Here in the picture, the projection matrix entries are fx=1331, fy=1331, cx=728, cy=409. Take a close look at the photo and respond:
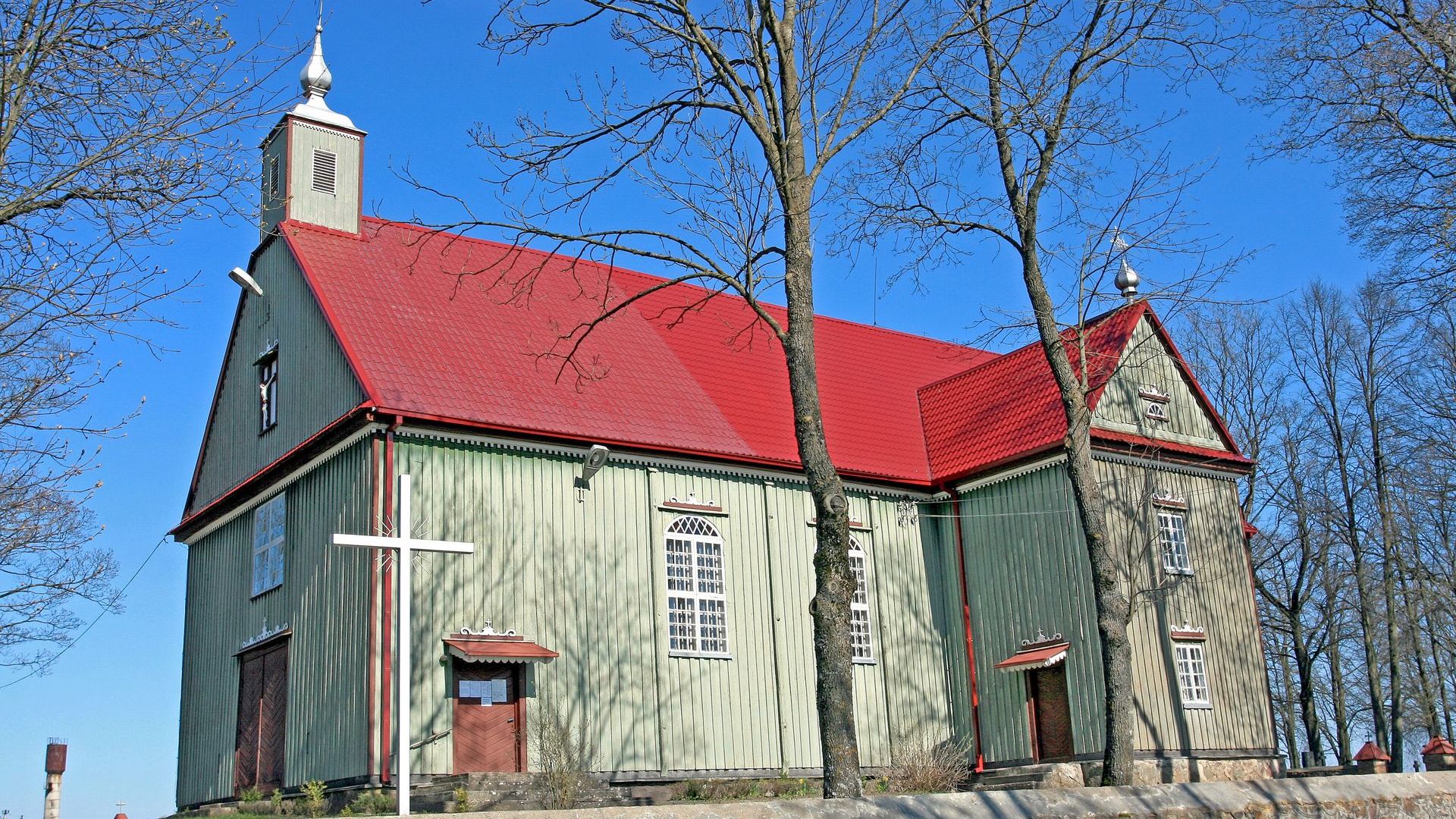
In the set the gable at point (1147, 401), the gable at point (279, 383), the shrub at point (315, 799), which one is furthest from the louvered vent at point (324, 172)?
the gable at point (1147, 401)

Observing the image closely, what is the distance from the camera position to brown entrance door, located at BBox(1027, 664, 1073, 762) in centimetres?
2102

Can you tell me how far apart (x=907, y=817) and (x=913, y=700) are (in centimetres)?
1436

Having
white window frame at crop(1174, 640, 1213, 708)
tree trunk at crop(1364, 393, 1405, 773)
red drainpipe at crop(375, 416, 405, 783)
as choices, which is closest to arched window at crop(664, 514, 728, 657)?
red drainpipe at crop(375, 416, 405, 783)

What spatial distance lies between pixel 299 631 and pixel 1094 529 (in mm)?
10938

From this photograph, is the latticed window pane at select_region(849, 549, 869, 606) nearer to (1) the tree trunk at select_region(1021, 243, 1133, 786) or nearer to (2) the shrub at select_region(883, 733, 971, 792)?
(2) the shrub at select_region(883, 733, 971, 792)

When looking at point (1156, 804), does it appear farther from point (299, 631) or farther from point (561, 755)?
point (299, 631)

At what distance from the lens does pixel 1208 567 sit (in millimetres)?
22562

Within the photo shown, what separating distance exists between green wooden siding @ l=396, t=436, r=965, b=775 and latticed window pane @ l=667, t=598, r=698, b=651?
7.4 inches

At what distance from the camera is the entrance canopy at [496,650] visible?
56.5ft

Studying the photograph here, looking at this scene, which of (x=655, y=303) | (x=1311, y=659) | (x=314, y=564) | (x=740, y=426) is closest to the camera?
(x=314, y=564)

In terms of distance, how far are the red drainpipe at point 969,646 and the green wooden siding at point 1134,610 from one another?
0.30 ft

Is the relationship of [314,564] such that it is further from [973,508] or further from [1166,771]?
[1166,771]

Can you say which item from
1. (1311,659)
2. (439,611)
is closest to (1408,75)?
(439,611)

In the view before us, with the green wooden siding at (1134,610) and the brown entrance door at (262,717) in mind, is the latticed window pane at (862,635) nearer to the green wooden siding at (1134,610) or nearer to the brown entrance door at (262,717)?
the green wooden siding at (1134,610)
